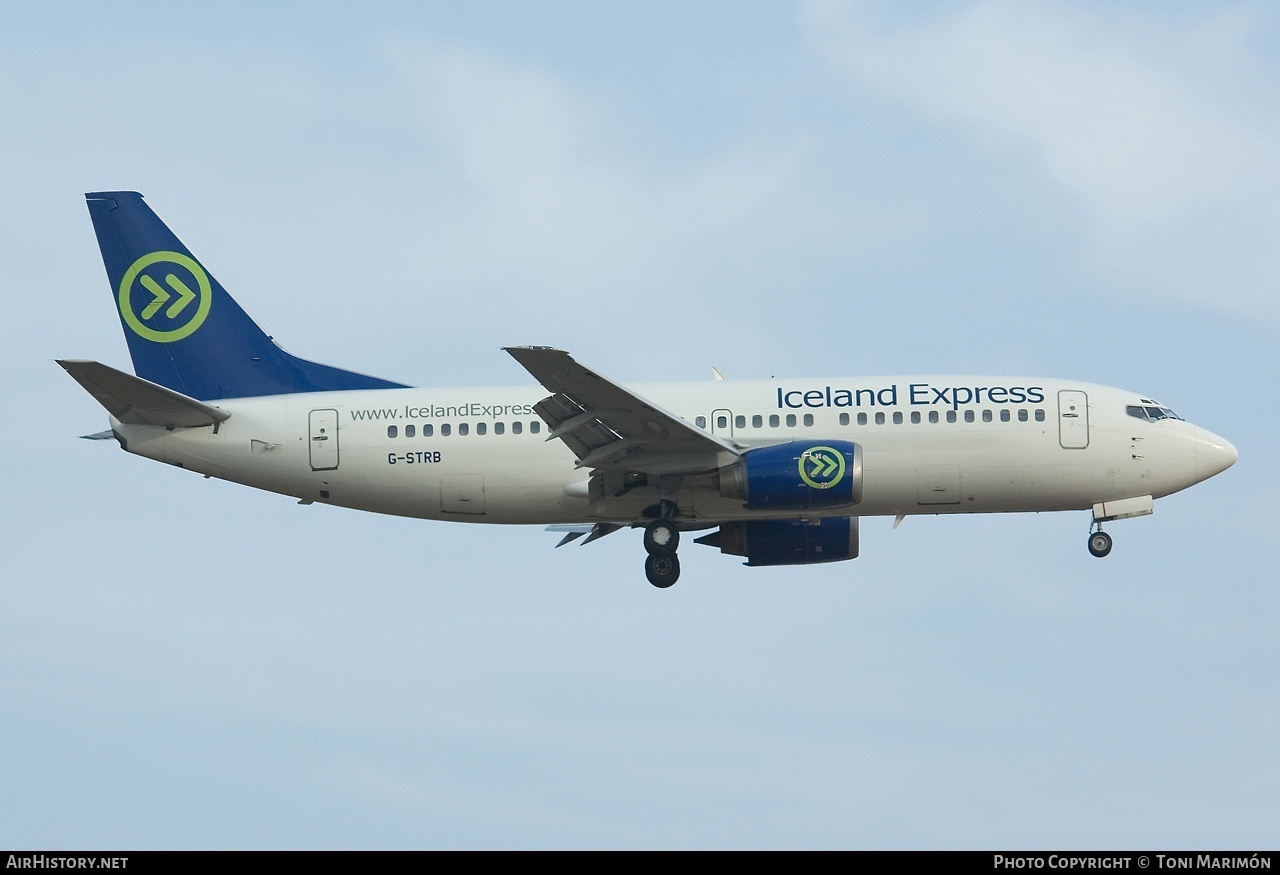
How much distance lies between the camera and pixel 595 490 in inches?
1544

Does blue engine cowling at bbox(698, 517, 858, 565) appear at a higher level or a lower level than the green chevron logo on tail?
lower

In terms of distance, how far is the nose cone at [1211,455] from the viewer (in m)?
39.9

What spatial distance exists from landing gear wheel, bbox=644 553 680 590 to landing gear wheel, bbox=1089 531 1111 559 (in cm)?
931

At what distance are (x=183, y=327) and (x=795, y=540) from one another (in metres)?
15.1

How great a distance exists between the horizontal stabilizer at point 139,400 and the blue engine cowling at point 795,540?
1231cm

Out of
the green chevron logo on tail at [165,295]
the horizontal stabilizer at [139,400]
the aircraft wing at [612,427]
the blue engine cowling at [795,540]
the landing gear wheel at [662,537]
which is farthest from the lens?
the blue engine cowling at [795,540]

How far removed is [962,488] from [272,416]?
15.3 m

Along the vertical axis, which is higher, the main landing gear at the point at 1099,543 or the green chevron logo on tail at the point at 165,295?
the green chevron logo on tail at the point at 165,295

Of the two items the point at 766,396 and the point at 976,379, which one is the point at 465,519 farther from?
the point at 976,379

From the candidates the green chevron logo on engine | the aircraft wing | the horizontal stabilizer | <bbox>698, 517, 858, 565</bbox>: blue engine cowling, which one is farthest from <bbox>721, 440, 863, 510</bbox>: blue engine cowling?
the horizontal stabilizer

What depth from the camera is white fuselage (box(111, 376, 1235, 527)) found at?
128 ft

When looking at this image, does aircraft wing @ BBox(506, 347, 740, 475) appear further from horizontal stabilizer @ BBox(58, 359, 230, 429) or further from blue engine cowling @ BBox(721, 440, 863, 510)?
horizontal stabilizer @ BBox(58, 359, 230, 429)

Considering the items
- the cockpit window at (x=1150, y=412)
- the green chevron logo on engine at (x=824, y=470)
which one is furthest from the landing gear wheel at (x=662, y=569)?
the cockpit window at (x=1150, y=412)

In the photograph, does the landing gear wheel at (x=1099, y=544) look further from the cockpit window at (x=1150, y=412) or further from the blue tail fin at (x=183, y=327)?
the blue tail fin at (x=183, y=327)
